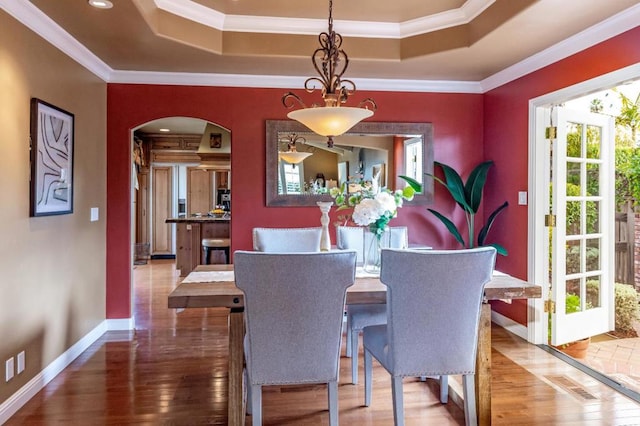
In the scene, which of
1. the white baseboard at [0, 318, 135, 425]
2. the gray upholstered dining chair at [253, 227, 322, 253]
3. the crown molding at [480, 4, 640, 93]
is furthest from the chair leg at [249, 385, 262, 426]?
the crown molding at [480, 4, 640, 93]

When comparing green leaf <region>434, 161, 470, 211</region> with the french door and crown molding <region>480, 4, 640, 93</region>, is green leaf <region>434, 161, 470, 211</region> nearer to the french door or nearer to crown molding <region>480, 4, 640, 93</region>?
the french door

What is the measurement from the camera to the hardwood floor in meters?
2.48

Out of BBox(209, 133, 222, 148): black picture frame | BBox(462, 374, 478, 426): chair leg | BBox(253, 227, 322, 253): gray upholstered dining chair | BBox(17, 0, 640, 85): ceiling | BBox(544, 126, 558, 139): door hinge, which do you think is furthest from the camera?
BBox(209, 133, 222, 148): black picture frame

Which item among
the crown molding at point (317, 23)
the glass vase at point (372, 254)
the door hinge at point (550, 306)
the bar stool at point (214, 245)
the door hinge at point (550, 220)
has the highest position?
the crown molding at point (317, 23)

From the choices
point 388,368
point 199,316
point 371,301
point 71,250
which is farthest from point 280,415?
point 199,316

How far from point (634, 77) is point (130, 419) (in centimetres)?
360

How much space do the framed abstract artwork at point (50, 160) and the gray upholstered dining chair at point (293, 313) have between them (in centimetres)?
168

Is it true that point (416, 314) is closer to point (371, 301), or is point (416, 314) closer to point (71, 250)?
point (371, 301)

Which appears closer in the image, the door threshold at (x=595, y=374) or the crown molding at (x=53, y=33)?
the crown molding at (x=53, y=33)

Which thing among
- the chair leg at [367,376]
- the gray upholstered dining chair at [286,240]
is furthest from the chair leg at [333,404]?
→ the gray upholstered dining chair at [286,240]

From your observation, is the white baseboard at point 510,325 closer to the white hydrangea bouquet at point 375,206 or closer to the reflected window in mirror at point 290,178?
the white hydrangea bouquet at point 375,206

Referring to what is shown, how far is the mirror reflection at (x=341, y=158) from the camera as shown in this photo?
4215 millimetres

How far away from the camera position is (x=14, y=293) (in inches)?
99.7

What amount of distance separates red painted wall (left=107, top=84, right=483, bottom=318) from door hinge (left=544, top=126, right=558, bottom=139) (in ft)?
2.86
